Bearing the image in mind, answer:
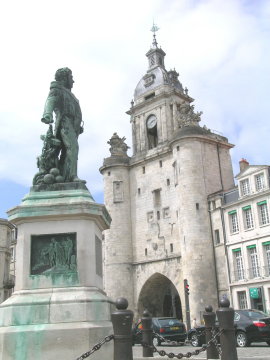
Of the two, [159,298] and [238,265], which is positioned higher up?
[238,265]

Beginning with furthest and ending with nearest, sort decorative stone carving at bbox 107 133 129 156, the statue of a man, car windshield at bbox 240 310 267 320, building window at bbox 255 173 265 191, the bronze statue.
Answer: decorative stone carving at bbox 107 133 129 156, building window at bbox 255 173 265 191, car windshield at bbox 240 310 267 320, the statue of a man, the bronze statue

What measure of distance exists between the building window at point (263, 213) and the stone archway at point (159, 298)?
1130 cm

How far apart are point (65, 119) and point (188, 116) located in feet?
104

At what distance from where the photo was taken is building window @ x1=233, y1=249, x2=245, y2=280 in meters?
31.8

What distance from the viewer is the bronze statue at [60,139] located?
7.93 meters

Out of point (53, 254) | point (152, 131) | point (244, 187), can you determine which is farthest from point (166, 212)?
point (53, 254)

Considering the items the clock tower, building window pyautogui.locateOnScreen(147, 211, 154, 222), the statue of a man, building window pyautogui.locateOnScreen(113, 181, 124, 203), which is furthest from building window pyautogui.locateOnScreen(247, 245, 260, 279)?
the statue of a man

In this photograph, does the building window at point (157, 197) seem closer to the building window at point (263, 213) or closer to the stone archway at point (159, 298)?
the stone archway at point (159, 298)

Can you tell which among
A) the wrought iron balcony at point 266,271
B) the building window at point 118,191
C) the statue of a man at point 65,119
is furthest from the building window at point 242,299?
the statue of a man at point 65,119

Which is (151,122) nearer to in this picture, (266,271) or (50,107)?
(266,271)

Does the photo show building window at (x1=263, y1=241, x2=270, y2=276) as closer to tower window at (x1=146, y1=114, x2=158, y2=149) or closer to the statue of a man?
tower window at (x1=146, y1=114, x2=158, y2=149)

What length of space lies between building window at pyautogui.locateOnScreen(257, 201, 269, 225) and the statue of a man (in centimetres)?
2385

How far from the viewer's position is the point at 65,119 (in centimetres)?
834

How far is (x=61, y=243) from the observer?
23.2 feet
